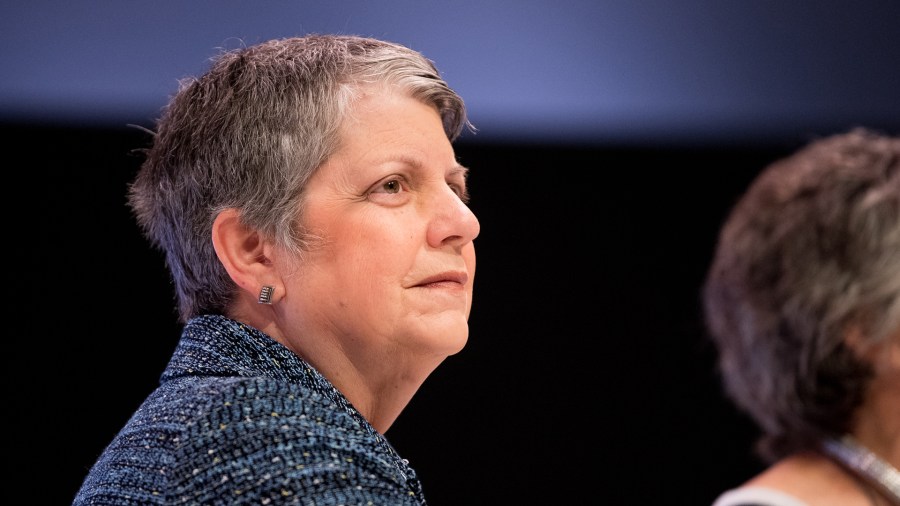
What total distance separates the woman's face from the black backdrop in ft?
3.59

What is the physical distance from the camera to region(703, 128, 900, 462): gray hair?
1.02 metres

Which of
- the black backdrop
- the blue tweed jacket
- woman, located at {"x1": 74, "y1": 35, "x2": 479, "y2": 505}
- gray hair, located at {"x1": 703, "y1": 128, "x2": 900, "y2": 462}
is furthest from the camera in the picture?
the black backdrop

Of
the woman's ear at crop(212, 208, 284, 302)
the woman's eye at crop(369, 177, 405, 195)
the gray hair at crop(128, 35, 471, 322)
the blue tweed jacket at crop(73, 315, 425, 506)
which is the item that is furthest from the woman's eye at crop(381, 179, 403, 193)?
the blue tweed jacket at crop(73, 315, 425, 506)

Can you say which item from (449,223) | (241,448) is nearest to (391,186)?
(449,223)

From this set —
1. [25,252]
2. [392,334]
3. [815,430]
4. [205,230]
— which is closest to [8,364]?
[25,252]

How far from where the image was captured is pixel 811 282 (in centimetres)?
103

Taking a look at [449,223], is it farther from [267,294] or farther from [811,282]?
[811,282]

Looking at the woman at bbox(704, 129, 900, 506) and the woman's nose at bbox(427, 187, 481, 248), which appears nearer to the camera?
the woman at bbox(704, 129, 900, 506)

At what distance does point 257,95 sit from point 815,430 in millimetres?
1048

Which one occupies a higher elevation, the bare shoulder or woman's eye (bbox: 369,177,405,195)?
woman's eye (bbox: 369,177,405,195)

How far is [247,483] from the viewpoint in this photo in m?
1.38

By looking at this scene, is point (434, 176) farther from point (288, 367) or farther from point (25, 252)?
point (25, 252)

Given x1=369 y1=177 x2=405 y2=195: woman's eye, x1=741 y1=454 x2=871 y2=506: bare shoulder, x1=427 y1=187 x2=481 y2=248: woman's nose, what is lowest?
x1=741 y1=454 x2=871 y2=506: bare shoulder

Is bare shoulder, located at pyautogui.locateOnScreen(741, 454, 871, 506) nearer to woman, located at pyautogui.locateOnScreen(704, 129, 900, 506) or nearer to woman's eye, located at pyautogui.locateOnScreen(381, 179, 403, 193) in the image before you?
woman, located at pyautogui.locateOnScreen(704, 129, 900, 506)
